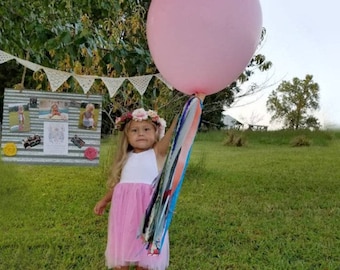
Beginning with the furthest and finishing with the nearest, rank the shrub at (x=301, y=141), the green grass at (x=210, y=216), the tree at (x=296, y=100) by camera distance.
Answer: the shrub at (x=301, y=141), the tree at (x=296, y=100), the green grass at (x=210, y=216)

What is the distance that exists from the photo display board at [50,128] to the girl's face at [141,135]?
14.5 inches

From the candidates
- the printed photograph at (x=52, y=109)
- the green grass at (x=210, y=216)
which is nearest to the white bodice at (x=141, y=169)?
the printed photograph at (x=52, y=109)

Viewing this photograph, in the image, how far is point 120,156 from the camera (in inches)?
72.4

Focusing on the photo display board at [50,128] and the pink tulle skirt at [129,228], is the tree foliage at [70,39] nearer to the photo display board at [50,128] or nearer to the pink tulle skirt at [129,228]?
the photo display board at [50,128]

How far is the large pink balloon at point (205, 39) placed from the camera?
56.1 inches

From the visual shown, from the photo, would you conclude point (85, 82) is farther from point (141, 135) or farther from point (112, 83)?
point (141, 135)

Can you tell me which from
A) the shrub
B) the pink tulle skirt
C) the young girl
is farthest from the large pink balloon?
the shrub

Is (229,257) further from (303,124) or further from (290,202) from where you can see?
(303,124)

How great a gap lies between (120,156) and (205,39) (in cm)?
64

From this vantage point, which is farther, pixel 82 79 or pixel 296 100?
pixel 296 100

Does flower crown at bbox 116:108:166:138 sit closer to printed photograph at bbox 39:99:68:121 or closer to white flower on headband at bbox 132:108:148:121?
white flower on headband at bbox 132:108:148:121

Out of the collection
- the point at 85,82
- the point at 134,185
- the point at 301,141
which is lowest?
the point at 301,141

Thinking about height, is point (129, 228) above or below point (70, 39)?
below

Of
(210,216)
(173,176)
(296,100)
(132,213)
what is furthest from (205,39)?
(296,100)
